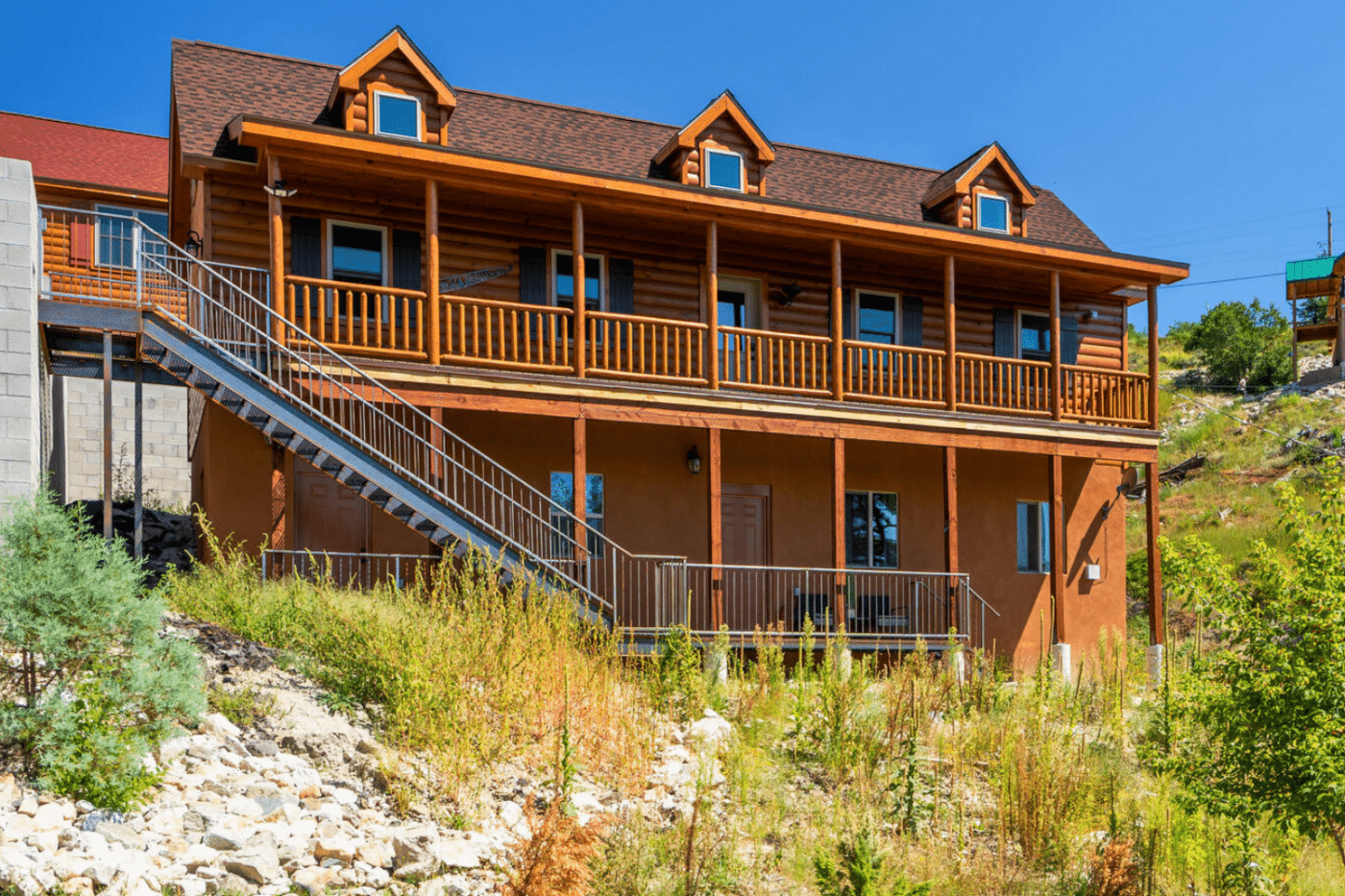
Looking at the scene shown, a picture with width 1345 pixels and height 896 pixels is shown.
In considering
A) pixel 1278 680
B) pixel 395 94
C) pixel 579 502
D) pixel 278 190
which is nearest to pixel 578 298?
pixel 579 502

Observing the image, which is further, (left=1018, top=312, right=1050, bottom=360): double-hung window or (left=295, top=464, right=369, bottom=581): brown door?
(left=1018, top=312, right=1050, bottom=360): double-hung window

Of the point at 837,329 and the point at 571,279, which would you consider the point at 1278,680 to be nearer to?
the point at 837,329

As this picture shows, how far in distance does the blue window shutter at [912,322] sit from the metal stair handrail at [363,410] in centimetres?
639

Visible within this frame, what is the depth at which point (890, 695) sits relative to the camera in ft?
37.5

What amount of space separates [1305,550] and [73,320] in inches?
467

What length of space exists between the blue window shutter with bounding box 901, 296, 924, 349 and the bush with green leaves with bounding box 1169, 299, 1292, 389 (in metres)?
28.3

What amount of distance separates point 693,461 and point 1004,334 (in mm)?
6274

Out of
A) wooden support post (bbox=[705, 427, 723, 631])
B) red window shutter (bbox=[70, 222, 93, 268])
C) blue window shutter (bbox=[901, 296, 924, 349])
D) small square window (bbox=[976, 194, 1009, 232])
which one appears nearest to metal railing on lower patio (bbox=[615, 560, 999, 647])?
wooden support post (bbox=[705, 427, 723, 631])

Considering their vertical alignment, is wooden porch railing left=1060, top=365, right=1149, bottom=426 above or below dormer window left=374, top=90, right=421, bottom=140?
below

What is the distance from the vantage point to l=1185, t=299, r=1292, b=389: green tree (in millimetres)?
43156

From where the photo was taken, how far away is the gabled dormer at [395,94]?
1669 cm

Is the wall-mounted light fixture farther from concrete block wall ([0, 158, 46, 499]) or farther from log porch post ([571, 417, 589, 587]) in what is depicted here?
log porch post ([571, 417, 589, 587])

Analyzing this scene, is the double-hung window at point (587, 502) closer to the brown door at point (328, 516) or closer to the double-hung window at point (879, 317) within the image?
the brown door at point (328, 516)

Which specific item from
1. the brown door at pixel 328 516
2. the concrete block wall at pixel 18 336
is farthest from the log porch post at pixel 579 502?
the concrete block wall at pixel 18 336
